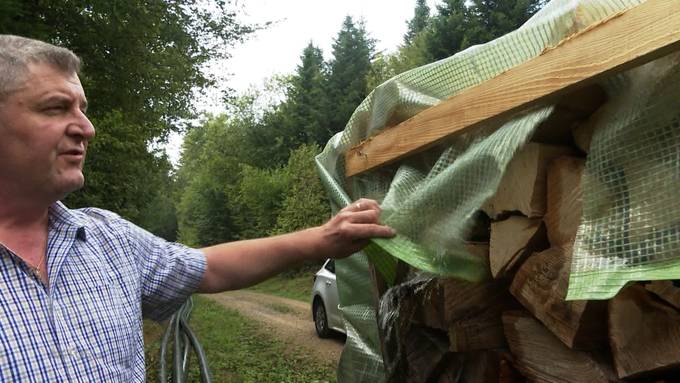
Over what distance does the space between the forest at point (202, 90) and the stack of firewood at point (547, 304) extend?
401 centimetres

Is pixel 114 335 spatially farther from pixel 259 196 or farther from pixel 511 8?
pixel 259 196

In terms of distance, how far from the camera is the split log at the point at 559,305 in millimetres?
1465

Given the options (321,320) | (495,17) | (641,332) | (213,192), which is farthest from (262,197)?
(641,332)

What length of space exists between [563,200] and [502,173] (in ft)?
0.61

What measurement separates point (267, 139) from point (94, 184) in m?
22.8

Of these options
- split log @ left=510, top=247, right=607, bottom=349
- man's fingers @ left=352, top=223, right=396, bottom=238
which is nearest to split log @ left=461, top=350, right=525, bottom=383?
split log @ left=510, top=247, right=607, bottom=349

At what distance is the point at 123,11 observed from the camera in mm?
5941

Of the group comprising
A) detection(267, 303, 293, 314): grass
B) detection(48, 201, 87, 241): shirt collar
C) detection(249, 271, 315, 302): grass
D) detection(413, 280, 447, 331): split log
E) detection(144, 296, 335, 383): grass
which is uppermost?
detection(48, 201, 87, 241): shirt collar

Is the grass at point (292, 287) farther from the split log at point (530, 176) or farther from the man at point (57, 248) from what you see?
the split log at point (530, 176)

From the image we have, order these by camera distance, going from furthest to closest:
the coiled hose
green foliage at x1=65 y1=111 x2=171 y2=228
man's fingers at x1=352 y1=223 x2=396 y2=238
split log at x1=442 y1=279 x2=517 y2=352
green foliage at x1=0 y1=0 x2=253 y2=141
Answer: green foliage at x1=65 y1=111 x2=171 y2=228 < green foliage at x1=0 y1=0 x2=253 y2=141 < the coiled hose < split log at x1=442 y1=279 x2=517 y2=352 < man's fingers at x1=352 y1=223 x2=396 y2=238

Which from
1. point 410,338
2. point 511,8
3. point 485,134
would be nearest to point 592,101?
point 485,134

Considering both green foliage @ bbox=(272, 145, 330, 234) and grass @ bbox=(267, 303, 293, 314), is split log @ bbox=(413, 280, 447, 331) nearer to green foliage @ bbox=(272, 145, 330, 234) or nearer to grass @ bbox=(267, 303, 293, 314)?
grass @ bbox=(267, 303, 293, 314)

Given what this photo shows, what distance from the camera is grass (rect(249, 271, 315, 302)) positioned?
1569 cm

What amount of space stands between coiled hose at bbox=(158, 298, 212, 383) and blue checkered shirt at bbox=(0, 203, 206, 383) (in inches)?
13.1
